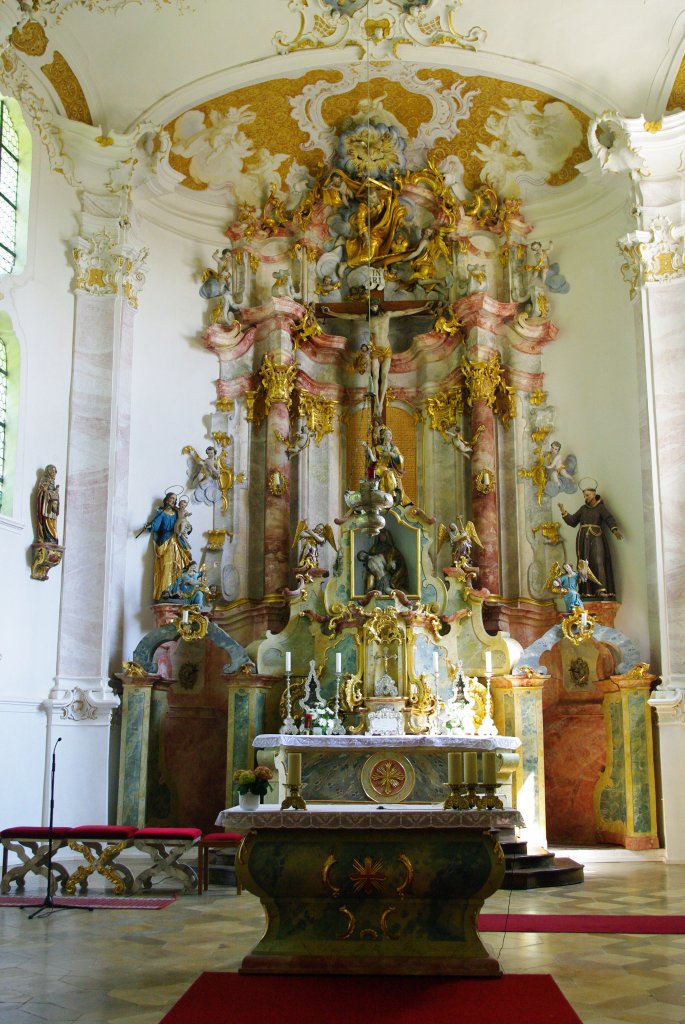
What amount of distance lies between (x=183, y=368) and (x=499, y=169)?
6354mm

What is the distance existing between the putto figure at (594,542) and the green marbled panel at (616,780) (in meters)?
1.72

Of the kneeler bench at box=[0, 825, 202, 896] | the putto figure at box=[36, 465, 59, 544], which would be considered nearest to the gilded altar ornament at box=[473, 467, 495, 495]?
the putto figure at box=[36, 465, 59, 544]

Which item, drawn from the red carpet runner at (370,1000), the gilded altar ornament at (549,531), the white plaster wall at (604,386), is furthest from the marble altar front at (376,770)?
the red carpet runner at (370,1000)

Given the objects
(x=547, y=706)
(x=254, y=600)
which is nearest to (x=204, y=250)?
(x=254, y=600)

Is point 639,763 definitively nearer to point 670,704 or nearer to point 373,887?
point 670,704

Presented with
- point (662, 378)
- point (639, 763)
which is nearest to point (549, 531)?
point (662, 378)

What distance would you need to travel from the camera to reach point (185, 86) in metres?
16.9

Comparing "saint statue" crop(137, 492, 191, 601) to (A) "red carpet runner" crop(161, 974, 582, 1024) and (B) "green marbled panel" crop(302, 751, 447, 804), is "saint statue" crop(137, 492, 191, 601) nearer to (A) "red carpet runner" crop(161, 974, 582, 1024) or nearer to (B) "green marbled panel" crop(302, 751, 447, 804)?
(B) "green marbled panel" crop(302, 751, 447, 804)

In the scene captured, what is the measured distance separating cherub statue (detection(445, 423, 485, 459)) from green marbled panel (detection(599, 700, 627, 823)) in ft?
15.2

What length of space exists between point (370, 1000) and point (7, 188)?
1222 centimetres

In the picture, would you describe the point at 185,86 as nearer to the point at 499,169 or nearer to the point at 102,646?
the point at 499,169

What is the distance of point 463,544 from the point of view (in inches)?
617

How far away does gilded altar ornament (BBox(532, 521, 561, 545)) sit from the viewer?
17.0 metres

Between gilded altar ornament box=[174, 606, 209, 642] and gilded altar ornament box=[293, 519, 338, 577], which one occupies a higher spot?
gilded altar ornament box=[293, 519, 338, 577]
